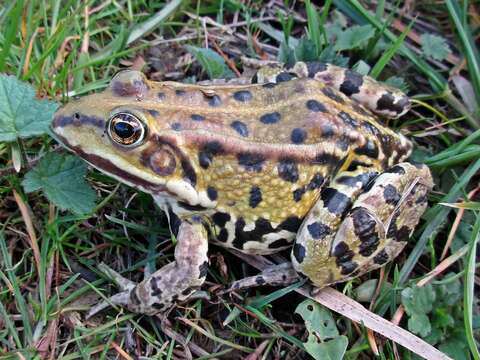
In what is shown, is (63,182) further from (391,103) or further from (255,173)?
(391,103)

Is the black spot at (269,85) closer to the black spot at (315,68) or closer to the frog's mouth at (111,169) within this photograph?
the black spot at (315,68)

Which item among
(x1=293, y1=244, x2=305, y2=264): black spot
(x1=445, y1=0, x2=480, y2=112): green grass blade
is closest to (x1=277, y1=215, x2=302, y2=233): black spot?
(x1=293, y1=244, x2=305, y2=264): black spot

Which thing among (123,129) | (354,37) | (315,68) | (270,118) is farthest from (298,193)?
(354,37)

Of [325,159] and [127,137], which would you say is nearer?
[127,137]

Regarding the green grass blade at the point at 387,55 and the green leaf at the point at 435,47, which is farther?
the green leaf at the point at 435,47

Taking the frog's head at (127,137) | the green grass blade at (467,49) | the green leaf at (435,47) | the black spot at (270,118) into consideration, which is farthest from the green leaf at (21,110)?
the green grass blade at (467,49)
